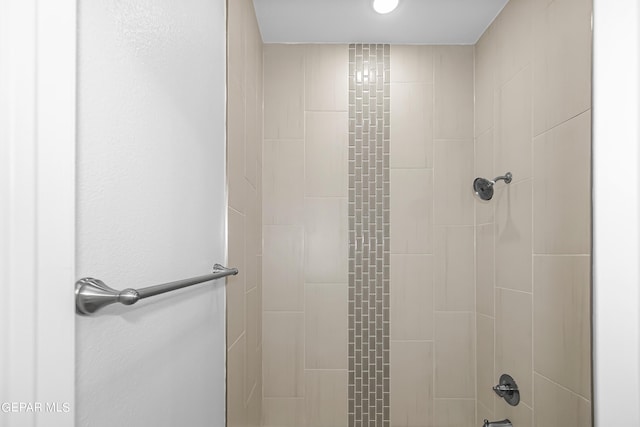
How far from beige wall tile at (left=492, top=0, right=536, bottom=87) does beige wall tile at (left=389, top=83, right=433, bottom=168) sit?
38 cm

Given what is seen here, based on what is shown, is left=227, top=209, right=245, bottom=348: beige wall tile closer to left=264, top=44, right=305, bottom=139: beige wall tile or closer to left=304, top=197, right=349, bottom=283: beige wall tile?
left=304, top=197, right=349, bottom=283: beige wall tile

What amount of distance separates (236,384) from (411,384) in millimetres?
1057

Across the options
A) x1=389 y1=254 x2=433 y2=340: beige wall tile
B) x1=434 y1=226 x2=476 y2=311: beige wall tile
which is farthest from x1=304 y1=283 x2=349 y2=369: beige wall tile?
x1=434 y1=226 x2=476 y2=311: beige wall tile

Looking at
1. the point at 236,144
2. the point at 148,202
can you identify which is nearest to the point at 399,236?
the point at 236,144

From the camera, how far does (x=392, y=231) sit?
91.5 inches

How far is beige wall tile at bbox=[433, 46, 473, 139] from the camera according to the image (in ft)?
7.66

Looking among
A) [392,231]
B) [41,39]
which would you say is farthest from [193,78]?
[392,231]

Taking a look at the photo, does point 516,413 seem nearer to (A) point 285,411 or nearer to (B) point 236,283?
(A) point 285,411

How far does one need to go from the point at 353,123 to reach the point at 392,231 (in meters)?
0.56

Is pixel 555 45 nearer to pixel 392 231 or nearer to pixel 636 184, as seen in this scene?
pixel 636 184

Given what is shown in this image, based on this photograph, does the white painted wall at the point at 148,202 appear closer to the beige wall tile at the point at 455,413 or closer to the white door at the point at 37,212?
the white door at the point at 37,212

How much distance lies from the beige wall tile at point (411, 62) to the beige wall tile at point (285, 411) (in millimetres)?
1643

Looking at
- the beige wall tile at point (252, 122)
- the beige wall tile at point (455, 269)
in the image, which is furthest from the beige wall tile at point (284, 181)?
the beige wall tile at point (455, 269)

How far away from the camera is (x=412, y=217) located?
2.32 m
